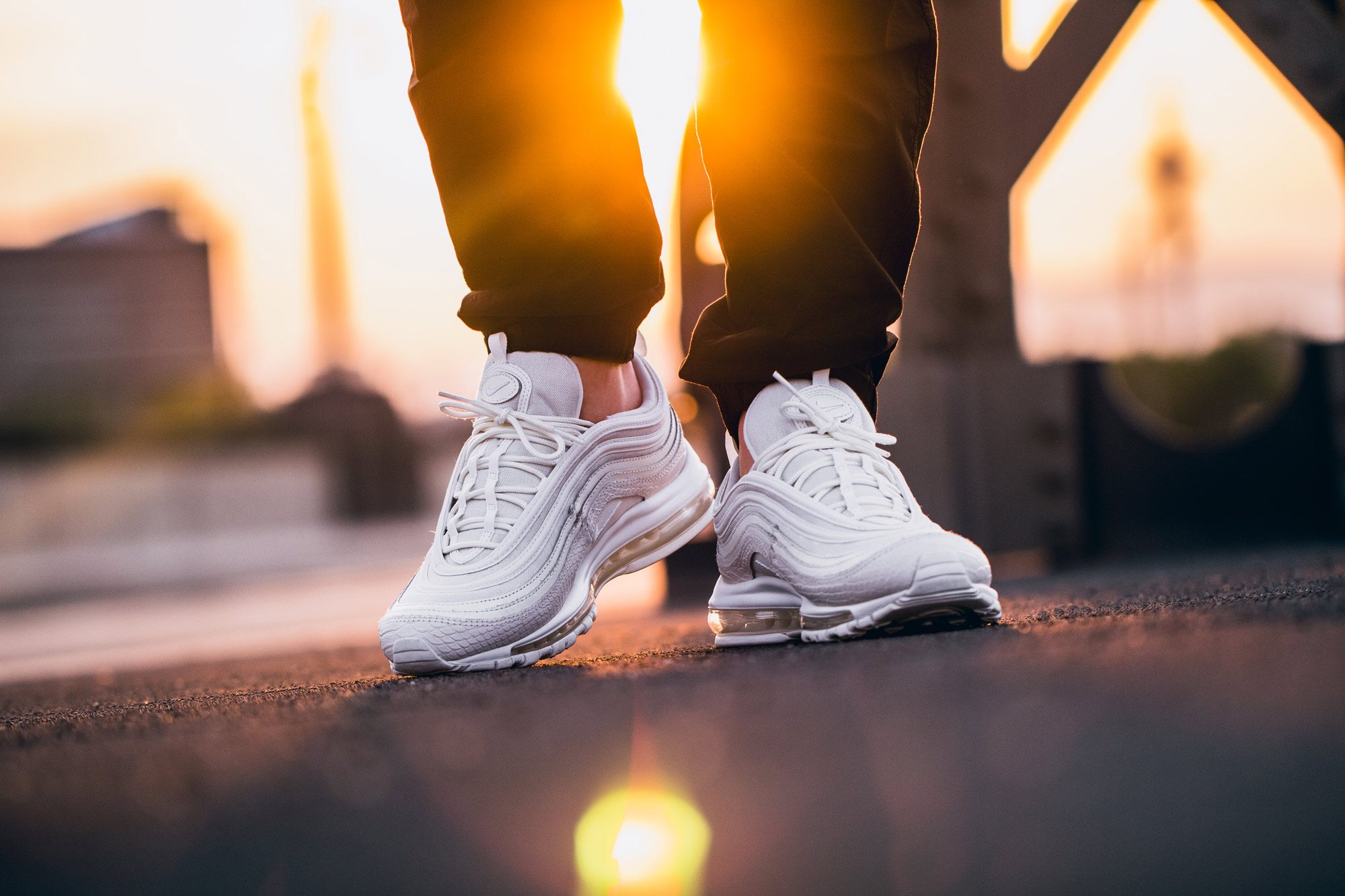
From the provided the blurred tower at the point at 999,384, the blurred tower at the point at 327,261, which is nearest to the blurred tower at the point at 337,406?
the blurred tower at the point at 327,261

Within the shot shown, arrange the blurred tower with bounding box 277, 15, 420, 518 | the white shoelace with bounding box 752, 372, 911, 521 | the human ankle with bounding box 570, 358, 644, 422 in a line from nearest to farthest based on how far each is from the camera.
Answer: the white shoelace with bounding box 752, 372, 911, 521 → the human ankle with bounding box 570, 358, 644, 422 → the blurred tower with bounding box 277, 15, 420, 518

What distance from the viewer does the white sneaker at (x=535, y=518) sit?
40.3 inches

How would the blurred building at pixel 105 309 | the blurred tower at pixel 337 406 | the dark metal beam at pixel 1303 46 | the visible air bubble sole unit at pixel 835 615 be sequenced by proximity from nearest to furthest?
the visible air bubble sole unit at pixel 835 615
the dark metal beam at pixel 1303 46
the blurred tower at pixel 337 406
the blurred building at pixel 105 309

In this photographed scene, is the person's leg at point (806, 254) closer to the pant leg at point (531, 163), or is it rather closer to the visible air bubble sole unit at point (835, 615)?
the visible air bubble sole unit at point (835, 615)

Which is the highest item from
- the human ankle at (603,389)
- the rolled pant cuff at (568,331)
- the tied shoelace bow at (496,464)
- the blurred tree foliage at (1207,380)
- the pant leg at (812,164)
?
the pant leg at (812,164)

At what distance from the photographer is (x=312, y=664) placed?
64.6 inches

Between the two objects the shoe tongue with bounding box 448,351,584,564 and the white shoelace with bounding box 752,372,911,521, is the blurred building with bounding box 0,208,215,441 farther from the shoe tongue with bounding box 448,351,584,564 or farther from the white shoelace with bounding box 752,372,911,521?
the white shoelace with bounding box 752,372,911,521

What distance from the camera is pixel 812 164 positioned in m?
1.14

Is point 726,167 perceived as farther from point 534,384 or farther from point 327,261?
point 327,261

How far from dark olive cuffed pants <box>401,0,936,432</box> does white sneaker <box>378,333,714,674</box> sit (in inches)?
3.5

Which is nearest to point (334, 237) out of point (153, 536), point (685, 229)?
point (153, 536)

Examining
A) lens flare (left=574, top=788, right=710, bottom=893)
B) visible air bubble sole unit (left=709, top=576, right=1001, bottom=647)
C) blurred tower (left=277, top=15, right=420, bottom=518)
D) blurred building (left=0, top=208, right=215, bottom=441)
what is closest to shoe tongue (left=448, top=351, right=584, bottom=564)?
visible air bubble sole unit (left=709, top=576, right=1001, bottom=647)

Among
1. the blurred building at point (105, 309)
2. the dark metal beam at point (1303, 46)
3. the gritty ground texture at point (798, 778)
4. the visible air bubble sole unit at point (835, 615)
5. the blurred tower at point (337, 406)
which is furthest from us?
the blurred building at point (105, 309)

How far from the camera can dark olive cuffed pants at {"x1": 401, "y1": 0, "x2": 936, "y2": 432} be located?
3.71 feet
